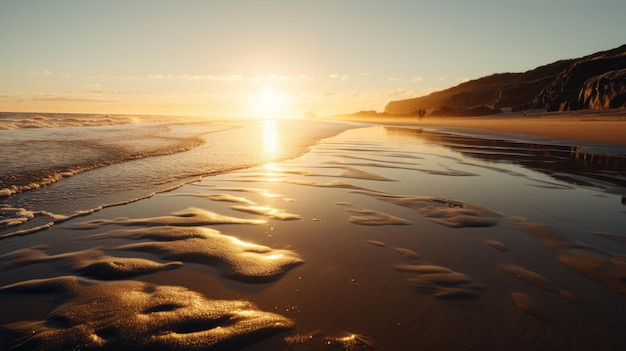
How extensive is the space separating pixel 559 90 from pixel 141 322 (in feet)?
240

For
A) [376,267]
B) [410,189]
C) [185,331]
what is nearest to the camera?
[185,331]

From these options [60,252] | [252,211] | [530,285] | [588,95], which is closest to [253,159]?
[252,211]

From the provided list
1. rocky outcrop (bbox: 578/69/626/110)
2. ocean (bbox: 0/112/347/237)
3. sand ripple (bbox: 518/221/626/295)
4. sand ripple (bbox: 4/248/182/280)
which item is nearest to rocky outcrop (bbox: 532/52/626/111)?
rocky outcrop (bbox: 578/69/626/110)

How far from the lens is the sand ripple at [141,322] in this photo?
2004mm

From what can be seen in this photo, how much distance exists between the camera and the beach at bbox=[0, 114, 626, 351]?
6.84 feet

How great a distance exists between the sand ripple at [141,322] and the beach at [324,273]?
12mm

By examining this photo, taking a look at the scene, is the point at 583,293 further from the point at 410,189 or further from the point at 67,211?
the point at 67,211

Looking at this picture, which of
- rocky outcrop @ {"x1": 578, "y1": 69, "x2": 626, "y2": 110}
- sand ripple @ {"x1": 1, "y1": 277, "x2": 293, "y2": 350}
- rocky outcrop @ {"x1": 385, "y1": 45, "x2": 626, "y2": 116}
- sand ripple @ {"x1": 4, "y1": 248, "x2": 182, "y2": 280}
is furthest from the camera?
rocky outcrop @ {"x1": 385, "y1": 45, "x2": 626, "y2": 116}

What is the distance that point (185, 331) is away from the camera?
6.89ft

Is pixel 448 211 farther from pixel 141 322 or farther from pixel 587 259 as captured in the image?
pixel 141 322

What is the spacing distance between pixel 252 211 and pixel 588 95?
5357cm

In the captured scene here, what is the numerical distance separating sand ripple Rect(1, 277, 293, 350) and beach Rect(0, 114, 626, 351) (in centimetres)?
1

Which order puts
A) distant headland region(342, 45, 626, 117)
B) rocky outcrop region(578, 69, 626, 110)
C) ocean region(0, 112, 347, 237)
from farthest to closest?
distant headland region(342, 45, 626, 117) → rocky outcrop region(578, 69, 626, 110) → ocean region(0, 112, 347, 237)

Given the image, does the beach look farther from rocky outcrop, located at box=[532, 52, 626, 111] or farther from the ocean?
rocky outcrop, located at box=[532, 52, 626, 111]
